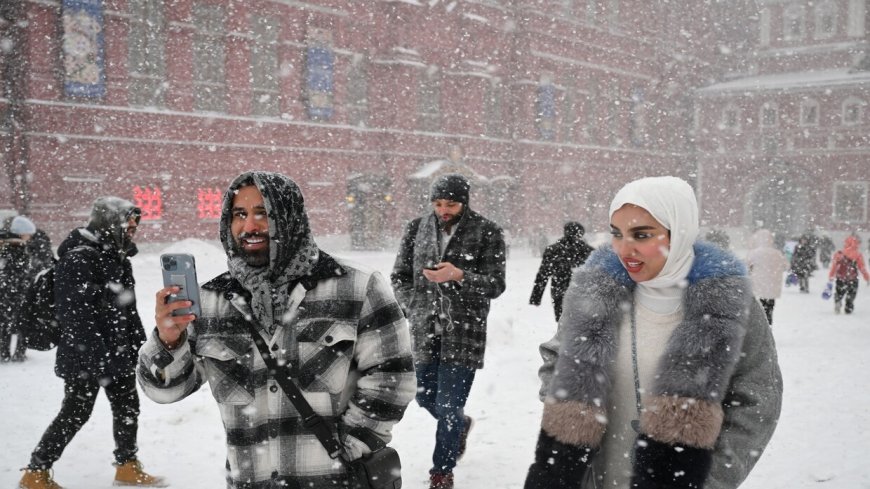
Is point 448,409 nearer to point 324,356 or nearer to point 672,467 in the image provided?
point 324,356

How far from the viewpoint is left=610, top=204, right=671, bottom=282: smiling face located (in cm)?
223

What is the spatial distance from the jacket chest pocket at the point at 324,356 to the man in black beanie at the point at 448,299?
6.76ft

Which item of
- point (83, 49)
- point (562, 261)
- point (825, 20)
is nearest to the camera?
point (562, 261)

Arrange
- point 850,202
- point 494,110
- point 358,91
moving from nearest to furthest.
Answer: point 358,91, point 494,110, point 850,202

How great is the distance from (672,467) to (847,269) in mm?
13271

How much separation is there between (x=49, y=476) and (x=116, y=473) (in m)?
0.40

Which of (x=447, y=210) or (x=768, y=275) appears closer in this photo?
(x=447, y=210)

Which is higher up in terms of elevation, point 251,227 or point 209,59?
point 209,59

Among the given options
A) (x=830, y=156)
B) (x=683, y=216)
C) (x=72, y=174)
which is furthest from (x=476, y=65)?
(x=683, y=216)

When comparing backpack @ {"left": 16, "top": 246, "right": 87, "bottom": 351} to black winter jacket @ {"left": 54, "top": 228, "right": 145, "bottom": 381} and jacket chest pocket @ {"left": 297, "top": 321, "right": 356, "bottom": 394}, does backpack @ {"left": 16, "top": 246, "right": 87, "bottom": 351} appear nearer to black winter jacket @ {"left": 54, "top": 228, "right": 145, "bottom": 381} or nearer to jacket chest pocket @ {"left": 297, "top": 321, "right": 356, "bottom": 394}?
black winter jacket @ {"left": 54, "top": 228, "right": 145, "bottom": 381}

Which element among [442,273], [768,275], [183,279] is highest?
[183,279]

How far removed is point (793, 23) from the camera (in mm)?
41875

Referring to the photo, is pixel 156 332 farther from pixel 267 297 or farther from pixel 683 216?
pixel 683 216

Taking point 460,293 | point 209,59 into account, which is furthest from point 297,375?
point 209,59
